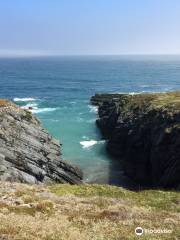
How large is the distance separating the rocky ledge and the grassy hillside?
49.1ft

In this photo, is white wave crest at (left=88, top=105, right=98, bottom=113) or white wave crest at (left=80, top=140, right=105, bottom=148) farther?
white wave crest at (left=88, top=105, right=98, bottom=113)

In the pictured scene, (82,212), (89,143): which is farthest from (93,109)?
(82,212)

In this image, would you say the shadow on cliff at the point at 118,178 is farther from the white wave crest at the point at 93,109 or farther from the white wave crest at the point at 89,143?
the white wave crest at the point at 93,109

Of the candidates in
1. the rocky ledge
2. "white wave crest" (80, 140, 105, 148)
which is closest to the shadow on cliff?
the rocky ledge

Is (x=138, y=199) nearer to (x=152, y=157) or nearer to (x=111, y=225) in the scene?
(x=111, y=225)

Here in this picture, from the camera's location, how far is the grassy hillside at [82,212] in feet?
80.8

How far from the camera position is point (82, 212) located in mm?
30297

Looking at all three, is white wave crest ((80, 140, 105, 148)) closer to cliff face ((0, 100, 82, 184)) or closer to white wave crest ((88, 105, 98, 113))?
cliff face ((0, 100, 82, 184))

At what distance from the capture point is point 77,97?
152000 mm

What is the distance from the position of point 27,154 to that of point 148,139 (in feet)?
79.7

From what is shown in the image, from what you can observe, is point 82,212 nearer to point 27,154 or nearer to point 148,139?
point 27,154

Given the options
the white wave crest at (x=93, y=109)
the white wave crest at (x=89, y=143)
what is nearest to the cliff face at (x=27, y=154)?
the white wave crest at (x=89, y=143)

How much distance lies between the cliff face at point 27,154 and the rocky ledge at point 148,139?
11.5m

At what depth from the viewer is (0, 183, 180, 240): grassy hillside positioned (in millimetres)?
24641
